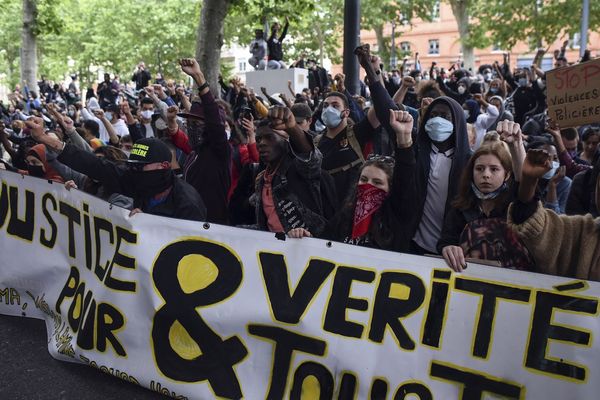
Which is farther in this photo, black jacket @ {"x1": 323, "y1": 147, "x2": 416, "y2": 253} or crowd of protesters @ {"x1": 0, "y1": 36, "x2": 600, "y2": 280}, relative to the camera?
black jacket @ {"x1": 323, "y1": 147, "x2": 416, "y2": 253}

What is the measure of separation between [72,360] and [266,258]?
4.71ft

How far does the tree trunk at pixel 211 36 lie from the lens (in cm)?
1310

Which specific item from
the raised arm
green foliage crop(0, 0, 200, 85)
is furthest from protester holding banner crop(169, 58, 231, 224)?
green foliage crop(0, 0, 200, 85)

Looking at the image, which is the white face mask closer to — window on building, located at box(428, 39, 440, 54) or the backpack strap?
the backpack strap

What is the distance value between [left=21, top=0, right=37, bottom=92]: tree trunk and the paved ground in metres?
21.2

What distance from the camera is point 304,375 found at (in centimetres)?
294

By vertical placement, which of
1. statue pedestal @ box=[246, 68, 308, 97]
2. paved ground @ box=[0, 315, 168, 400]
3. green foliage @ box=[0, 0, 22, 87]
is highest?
green foliage @ box=[0, 0, 22, 87]

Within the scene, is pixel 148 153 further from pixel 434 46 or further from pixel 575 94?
pixel 434 46

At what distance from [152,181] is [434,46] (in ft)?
189

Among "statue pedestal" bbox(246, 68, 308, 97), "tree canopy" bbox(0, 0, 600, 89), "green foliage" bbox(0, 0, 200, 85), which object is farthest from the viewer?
"green foliage" bbox(0, 0, 200, 85)

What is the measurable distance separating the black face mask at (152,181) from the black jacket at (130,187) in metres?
0.04

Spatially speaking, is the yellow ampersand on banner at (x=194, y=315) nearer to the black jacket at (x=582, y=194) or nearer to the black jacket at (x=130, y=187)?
the black jacket at (x=130, y=187)

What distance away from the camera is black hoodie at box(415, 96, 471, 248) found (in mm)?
3525

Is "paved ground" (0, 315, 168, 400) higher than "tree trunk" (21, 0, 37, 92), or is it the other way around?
"tree trunk" (21, 0, 37, 92)
